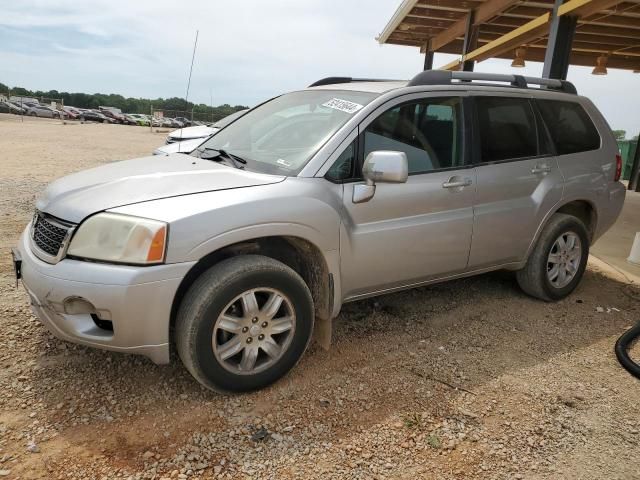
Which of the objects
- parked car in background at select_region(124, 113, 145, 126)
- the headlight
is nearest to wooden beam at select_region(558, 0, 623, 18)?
the headlight

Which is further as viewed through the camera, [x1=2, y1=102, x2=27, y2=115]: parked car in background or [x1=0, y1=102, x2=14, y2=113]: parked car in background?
[x1=2, y1=102, x2=27, y2=115]: parked car in background

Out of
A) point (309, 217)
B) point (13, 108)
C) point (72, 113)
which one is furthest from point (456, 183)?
point (72, 113)

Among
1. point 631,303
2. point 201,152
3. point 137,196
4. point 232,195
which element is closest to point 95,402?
point 137,196

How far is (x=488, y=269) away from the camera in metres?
3.96

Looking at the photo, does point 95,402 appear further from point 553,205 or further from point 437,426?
point 553,205

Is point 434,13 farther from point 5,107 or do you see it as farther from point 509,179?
point 5,107

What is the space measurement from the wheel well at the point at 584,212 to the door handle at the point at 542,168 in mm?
542

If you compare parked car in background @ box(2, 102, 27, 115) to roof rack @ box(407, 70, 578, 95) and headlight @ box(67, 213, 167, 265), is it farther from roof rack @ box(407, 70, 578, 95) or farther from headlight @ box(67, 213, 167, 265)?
headlight @ box(67, 213, 167, 265)

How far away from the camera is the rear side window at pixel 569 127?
163 inches

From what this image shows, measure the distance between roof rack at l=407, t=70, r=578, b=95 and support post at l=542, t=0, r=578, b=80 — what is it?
3677mm

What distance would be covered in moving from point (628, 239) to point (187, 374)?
6886 mm

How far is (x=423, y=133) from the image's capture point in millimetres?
3438

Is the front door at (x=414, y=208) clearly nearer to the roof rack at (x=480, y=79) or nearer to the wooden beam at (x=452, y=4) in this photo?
the roof rack at (x=480, y=79)

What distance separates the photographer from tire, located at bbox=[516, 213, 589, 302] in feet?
13.7
